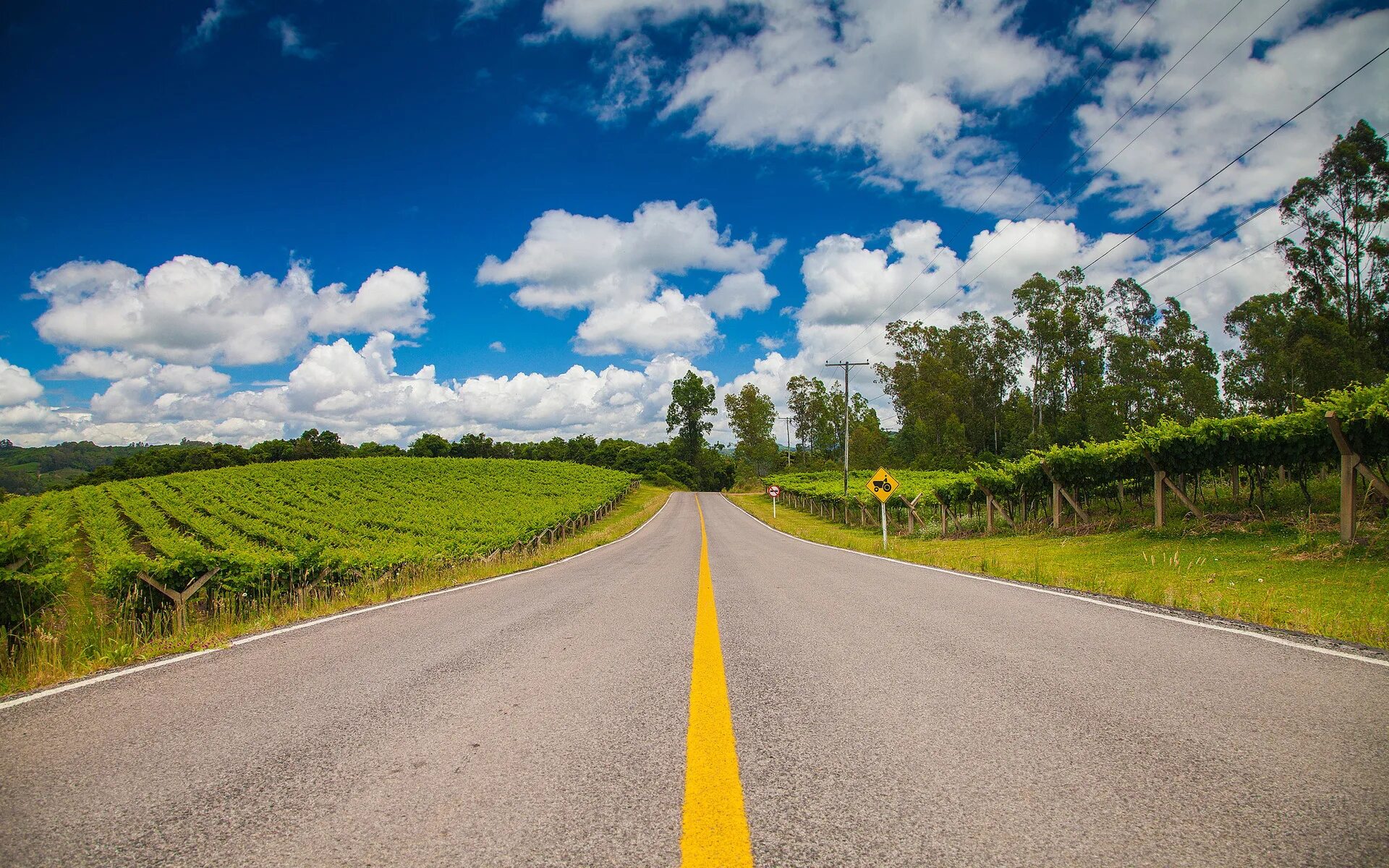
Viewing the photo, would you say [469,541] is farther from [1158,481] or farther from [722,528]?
[1158,481]

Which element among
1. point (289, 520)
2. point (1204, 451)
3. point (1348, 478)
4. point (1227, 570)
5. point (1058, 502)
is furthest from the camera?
point (289, 520)

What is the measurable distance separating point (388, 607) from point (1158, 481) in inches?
767

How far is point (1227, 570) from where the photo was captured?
11.1 m

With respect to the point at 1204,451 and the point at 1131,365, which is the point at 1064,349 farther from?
the point at 1204,451

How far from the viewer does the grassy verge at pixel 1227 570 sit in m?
6.59

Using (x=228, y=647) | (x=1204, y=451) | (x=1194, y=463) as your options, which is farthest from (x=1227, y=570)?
(x=228, y=647)

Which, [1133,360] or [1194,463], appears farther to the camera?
[1133,360]

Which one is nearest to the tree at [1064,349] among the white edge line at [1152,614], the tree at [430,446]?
the white edge line at [1152,614]

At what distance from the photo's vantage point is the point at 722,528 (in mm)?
35625

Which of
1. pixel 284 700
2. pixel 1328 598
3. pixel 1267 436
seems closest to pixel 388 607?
pixel 284 700

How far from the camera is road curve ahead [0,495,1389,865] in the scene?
2.09 m

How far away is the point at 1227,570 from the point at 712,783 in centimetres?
1304

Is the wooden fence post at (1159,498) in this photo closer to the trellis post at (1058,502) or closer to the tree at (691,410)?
the trellis post at (1058,502)

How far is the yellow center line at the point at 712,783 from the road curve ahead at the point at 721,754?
0.01 m
